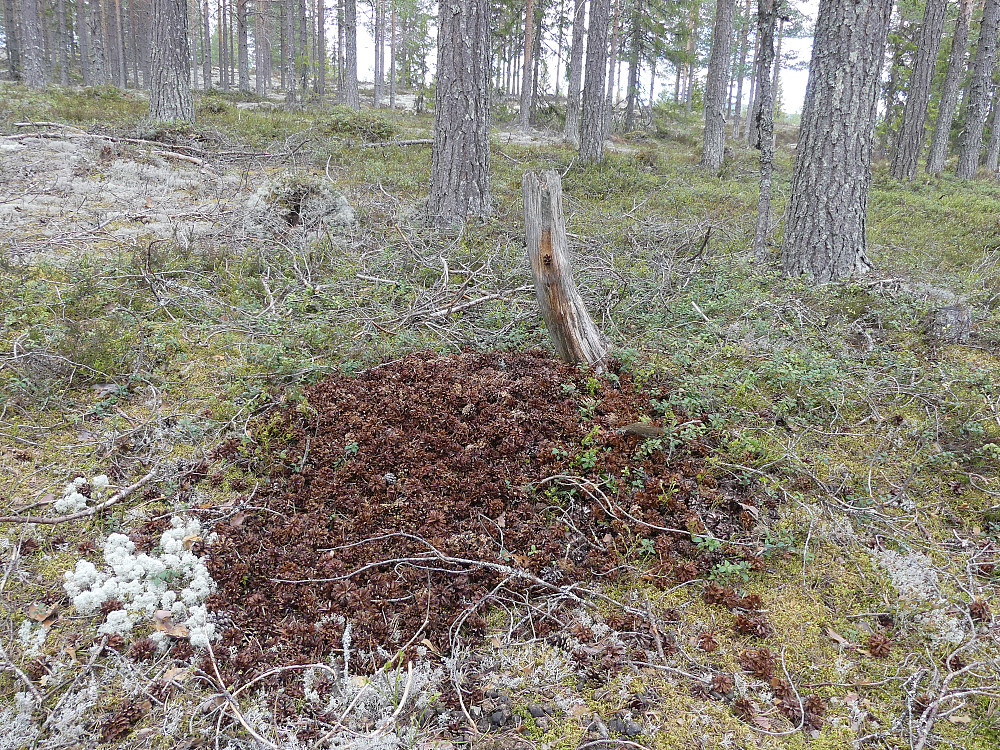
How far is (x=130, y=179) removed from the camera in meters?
8.84

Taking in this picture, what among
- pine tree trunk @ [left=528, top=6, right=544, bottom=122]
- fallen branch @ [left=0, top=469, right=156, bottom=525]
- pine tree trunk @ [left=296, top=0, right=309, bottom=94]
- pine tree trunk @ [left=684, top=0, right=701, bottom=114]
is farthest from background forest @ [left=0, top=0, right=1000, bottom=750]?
pine tree trunk @ [left=296, top=0, right=309, bottom=94]

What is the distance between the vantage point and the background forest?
2451 millimetres

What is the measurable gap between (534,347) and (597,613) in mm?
2470

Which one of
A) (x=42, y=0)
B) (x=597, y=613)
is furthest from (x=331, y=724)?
(x=42, y=0)

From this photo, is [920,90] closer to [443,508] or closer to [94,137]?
[443,508]

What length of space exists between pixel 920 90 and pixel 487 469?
17346 millimetres

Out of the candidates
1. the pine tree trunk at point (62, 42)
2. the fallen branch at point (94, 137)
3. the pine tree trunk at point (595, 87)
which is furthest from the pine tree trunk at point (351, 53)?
the pine tree trunk at point (62, 42)

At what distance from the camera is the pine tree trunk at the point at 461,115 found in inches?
306

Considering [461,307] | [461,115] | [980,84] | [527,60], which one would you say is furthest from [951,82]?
[461,307]

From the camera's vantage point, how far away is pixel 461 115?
26.2ft

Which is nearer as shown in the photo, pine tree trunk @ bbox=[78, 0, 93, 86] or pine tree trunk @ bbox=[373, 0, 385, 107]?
pine tree trunk @ bbox=[78, 0, 93, 86]

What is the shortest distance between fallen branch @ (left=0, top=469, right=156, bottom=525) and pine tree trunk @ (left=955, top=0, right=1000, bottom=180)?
21885mm

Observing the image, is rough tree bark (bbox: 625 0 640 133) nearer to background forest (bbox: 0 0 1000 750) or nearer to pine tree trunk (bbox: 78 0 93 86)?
background forest (bbox: 0 0 1000 750)

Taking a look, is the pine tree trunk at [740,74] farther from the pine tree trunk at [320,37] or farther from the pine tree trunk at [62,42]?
the pine tree trunk at [62,42]
